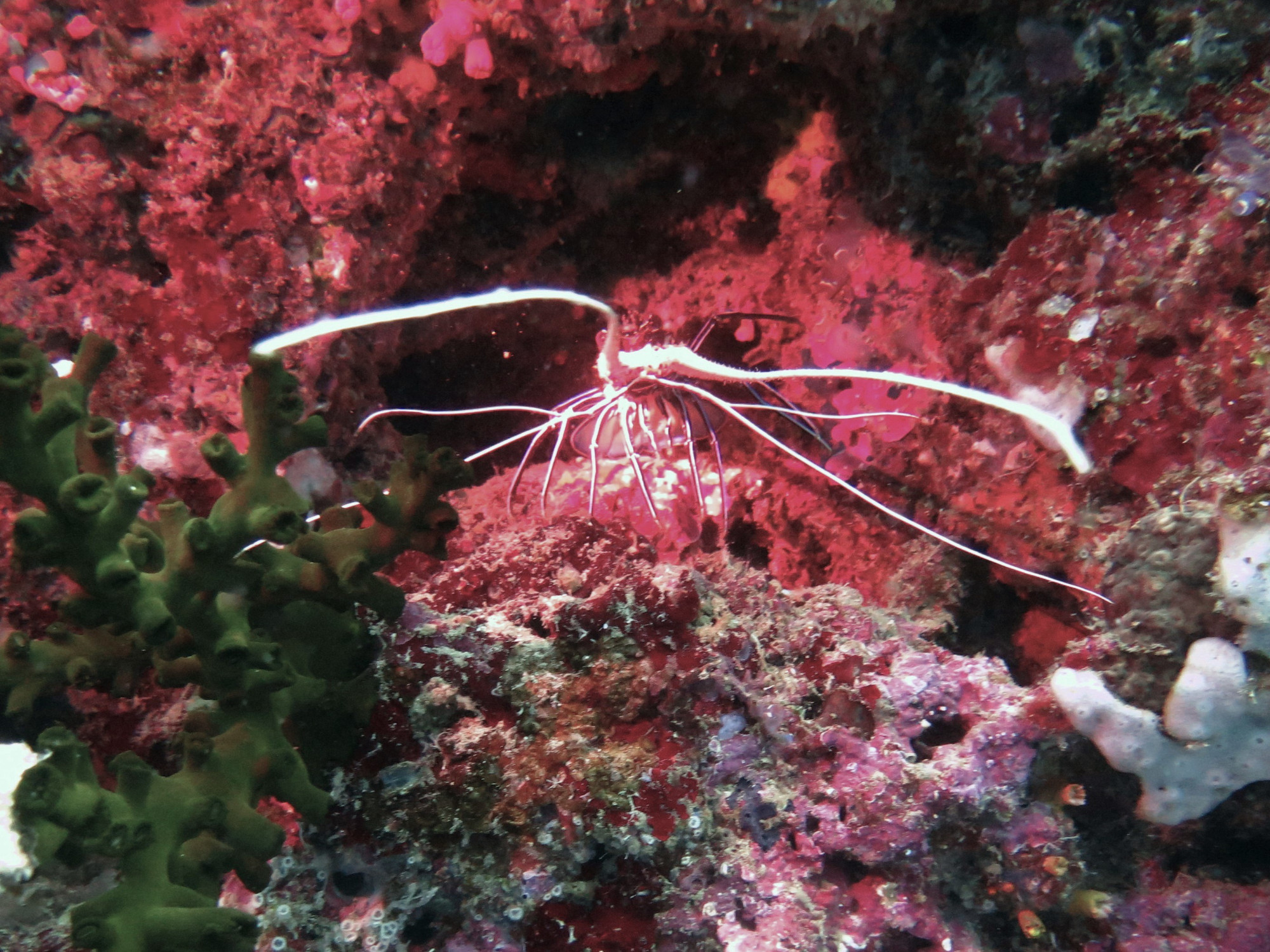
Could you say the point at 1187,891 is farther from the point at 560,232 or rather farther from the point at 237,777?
the point at 560,232

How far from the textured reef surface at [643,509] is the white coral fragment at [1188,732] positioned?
1cm

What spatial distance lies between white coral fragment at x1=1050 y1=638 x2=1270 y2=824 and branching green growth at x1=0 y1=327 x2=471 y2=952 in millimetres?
1917

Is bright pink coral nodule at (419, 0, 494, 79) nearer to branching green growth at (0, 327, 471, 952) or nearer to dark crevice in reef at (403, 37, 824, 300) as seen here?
dark crevice in reef at (403, 37, 824, 300)

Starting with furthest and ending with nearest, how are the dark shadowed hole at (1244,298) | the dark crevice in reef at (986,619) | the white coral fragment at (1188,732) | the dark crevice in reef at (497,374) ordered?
the dark crevice in reef at (497,374), the dark crevice in reef at (986,619), the dark shadowed hole at (1244,298), the white coral fragment at (1188,732)

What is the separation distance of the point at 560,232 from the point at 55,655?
2781mm

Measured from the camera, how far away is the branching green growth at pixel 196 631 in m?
1.35

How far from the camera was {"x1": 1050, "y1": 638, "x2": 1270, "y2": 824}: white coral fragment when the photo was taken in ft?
6.00

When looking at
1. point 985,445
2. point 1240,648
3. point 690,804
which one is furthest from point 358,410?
point 1240,648

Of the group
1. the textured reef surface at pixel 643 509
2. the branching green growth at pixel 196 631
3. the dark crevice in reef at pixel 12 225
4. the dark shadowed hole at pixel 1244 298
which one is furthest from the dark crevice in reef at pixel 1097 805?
the dark crevice in reef at pixel 12 225

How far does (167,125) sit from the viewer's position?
2408mm

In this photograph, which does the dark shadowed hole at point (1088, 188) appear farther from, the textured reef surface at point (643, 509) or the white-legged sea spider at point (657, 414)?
the white-legged sea spider at point (657, 414)

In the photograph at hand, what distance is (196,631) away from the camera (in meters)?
1.50

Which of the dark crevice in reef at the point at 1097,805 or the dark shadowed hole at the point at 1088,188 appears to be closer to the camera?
the dark crevice in reef at the point at 1097,805

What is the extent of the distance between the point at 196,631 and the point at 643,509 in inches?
70.7
